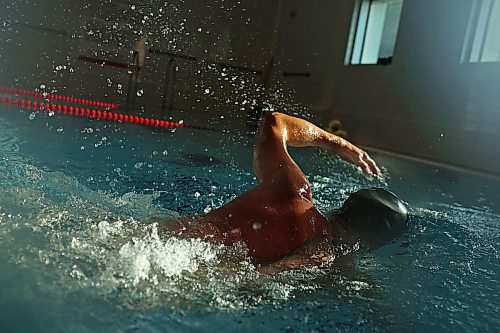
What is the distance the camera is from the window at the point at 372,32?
9.17 metres

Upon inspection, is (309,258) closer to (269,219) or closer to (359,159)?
(269,219)

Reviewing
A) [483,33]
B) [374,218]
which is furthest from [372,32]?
[374,218]

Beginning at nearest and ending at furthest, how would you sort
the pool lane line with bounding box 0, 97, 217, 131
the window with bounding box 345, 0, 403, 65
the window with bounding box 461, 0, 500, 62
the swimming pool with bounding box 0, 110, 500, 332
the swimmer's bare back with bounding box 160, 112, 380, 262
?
the swimming pool with bounding box 0, 110, 500, 332, the swimmer's bare back with bounding box 160, 112, 380, 262, the pool lane line with bounding box 0, 97, 217, 131, the window with bounding box 461, 0, 500, 62, the window with bounding box 345, 0, 403, 65

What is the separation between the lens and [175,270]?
4.78 ft

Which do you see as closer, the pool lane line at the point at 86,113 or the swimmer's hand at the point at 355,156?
the swimmer's hand at the point at 355,156

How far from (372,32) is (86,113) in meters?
5.77

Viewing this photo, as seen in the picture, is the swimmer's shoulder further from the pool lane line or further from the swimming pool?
the pool lane line

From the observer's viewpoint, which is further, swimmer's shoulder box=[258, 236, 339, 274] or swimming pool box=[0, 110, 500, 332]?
swimmer's shoulder box=[258, 236, 339, 274]

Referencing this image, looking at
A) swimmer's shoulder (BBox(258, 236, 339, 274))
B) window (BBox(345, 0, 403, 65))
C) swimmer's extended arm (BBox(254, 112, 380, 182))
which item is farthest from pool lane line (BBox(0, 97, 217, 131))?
swimmer's shoulder (BBox(258, 236, 339, 274))

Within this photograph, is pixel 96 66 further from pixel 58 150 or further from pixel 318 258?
pixel 318 258

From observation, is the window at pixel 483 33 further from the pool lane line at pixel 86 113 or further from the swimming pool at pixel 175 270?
the swimming pool at pixel 175 270

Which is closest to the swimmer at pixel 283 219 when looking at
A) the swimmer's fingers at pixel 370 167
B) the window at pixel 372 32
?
the swimmer's fingers at pixel 370 167

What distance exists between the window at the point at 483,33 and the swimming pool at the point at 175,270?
14.9ft

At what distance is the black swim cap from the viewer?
5.86 feet
